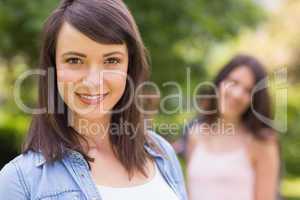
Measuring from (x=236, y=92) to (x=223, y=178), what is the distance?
1.83 feet

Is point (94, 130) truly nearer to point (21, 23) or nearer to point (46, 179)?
point (46, 179)

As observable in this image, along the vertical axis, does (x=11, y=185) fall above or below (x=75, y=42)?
below

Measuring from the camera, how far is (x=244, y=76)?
3885 mm

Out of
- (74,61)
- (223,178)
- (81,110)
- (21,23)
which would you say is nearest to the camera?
(74,61)

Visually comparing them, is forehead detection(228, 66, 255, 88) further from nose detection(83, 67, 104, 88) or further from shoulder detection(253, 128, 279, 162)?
nose detection(83, 67, 104, 88)

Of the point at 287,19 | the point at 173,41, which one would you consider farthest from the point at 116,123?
the point at 287,19

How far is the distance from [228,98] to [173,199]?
182 centimetres

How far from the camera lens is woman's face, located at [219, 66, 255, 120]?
3.86 meters

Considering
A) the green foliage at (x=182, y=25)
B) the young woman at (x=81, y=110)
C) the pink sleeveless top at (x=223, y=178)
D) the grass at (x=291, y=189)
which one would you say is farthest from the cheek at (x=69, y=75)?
the grass at (x=291, y=189)

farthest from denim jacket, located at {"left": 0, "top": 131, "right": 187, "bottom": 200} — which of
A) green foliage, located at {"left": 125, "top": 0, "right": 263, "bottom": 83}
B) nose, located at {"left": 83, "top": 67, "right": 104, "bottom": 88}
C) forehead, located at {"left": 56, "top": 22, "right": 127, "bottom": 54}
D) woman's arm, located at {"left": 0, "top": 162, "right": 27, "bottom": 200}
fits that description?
green foliage, located at {"left": 125, "top": 0, "right": 263, "bottom": 83}

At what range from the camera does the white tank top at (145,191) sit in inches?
78.4

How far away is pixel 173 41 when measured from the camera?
630cm

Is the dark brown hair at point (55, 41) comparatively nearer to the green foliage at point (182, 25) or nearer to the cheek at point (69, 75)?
the cheek at point (69, 75)

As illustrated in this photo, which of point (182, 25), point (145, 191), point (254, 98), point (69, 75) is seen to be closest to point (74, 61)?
point (69, 75)
